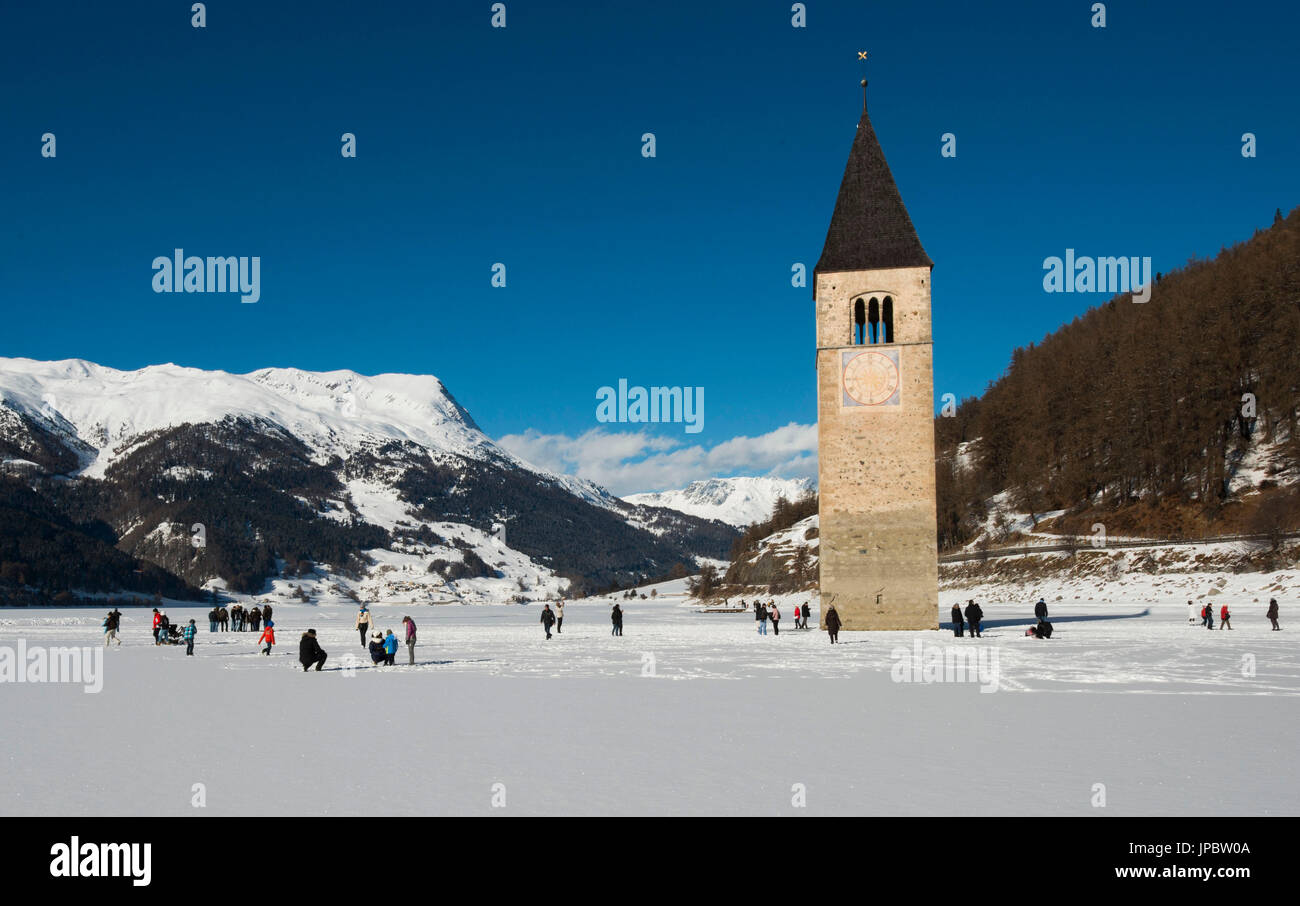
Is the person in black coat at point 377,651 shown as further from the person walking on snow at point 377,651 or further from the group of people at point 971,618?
the group of people at point 971,618

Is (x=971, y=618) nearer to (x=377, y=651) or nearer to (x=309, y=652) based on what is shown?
(x=377, y=651)

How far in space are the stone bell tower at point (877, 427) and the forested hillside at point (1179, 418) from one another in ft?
80.2

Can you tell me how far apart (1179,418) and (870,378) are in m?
37.0

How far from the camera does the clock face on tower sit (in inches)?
1581

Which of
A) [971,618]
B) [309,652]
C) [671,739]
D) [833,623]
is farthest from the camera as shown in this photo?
[971,618]

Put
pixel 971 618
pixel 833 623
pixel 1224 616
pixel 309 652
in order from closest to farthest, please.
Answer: pixel 309 652 < pixel 833 623 < pixel 971 618 < pixel 1224 616

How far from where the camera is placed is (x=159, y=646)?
3531 centimetres

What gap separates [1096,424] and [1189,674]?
5836cm

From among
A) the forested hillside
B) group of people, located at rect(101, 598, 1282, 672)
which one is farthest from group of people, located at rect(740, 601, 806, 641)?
the forested hillside

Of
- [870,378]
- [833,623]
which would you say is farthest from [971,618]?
[870,378]

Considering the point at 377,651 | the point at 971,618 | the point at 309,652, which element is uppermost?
the point at 309,652

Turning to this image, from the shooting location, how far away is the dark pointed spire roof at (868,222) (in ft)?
135

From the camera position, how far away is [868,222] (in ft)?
138

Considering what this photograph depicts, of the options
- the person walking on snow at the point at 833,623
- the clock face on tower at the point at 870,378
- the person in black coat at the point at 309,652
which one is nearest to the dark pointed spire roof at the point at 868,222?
the clock face on tower at the point at 870,378
